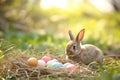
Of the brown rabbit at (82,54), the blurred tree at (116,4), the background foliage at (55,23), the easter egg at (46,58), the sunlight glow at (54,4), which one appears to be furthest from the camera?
the blurred tree at (116,4)

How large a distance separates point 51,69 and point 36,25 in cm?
764

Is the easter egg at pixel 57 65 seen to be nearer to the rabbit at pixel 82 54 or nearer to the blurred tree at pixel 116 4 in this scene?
the rabbit at pixel 82 54

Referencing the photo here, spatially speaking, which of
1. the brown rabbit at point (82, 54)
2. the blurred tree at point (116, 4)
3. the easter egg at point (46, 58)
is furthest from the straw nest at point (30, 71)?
the blurred tree at point (116, 4)

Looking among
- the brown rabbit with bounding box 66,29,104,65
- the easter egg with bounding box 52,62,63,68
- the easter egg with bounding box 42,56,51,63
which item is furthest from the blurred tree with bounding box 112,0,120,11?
the easter egg with bounding box 52,62,63,68

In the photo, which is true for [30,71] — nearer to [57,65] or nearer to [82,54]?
[57,65]

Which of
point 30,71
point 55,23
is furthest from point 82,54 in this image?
point 55,23

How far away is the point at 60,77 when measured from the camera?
6.06m

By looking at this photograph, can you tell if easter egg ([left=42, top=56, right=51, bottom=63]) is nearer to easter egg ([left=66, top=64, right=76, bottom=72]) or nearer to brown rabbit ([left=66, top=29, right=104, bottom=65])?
brown rabbit ([left=66, top=29, right=104, bottom=65])

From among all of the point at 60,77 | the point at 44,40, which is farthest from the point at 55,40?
the point at 60,77

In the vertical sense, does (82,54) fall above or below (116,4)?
below

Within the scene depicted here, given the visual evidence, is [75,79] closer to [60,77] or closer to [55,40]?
[60,77]

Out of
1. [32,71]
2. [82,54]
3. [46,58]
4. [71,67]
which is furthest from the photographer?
[82,54]

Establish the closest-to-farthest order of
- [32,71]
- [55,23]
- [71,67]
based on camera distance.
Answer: [32,71] → [71,67] → [55,23]

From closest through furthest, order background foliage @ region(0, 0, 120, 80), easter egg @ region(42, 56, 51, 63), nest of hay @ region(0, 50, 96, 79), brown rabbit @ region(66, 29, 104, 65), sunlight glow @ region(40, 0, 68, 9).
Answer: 1. nest of hay @ region(0, 50, 96, 79)
2. easter egg @ region(42, 56, 51, 63)
3. brown rabbit @ region(66, 29, 104, 65)
4. background foliage @ region(0, 0, 120, 80)
5. sunlight glow @ region(40, 0, 68, 9)
